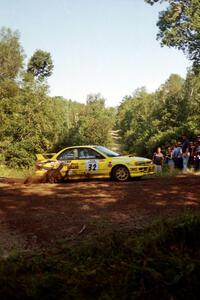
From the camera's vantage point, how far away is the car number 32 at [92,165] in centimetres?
1414

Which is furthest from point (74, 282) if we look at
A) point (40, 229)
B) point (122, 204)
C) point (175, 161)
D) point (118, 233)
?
point (175, 161)

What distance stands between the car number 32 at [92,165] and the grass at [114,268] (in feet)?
27.8

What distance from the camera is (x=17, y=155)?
2950cm

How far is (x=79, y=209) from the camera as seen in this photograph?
8016mm

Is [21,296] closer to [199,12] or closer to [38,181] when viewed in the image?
[38,181]

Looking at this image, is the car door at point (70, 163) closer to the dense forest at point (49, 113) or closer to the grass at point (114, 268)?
the grass at point (114, 268)

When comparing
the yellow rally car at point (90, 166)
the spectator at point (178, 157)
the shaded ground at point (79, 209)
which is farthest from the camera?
the spectator at point (178, 157)

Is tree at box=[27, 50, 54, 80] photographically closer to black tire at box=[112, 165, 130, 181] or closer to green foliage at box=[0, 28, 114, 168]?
green foliage at box=[0, 28, 114, 168]

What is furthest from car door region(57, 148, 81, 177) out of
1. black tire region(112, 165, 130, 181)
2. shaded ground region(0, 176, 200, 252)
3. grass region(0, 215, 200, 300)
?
grass region(0, 215, 200, 300)

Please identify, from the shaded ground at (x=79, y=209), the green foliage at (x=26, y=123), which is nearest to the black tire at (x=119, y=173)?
the shaded ground at (x=79, y=209)

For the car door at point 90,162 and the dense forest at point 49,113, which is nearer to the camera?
the car door at point 90,162

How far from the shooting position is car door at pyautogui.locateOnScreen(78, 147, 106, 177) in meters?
14.1

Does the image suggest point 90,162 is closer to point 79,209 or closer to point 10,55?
point 79,209

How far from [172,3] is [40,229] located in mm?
20947
